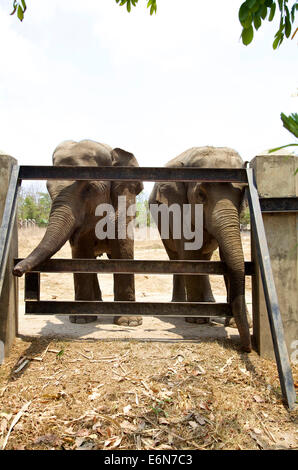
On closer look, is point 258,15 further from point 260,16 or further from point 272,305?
point 272,305

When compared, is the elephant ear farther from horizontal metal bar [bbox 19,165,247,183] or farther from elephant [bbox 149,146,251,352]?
horizontal metal bar [bbox 19,165,247,183]

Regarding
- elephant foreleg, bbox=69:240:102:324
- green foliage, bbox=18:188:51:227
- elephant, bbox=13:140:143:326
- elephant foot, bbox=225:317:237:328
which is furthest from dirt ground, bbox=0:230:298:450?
green foliage, bbox=18:188:51:227

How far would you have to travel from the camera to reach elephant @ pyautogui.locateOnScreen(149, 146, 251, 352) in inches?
166

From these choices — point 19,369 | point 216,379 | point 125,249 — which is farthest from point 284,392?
point 125,249

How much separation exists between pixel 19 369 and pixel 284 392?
245 centimetres

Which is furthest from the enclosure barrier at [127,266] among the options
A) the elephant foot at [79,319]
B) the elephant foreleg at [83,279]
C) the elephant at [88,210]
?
the elephant foreleg at [83,279]

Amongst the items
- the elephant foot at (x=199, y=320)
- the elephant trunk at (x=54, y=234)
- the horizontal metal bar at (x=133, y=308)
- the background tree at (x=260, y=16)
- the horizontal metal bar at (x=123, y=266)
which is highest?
the background tree at (x=260, y=16)

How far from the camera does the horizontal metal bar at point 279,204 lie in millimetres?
4051

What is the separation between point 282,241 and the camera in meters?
4.13

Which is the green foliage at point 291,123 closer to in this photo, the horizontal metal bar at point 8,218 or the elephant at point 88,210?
the horizontal metal bar at point 8,218

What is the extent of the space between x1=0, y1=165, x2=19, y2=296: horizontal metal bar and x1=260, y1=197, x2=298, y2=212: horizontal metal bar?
2.65 metres

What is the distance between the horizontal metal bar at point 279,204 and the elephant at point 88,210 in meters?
2.39

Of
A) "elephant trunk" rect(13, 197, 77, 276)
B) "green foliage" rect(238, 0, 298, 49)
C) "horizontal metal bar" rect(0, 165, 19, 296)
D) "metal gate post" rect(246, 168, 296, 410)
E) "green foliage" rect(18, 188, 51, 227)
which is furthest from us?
"green foliage" rect(18, 188, 51, 227)
